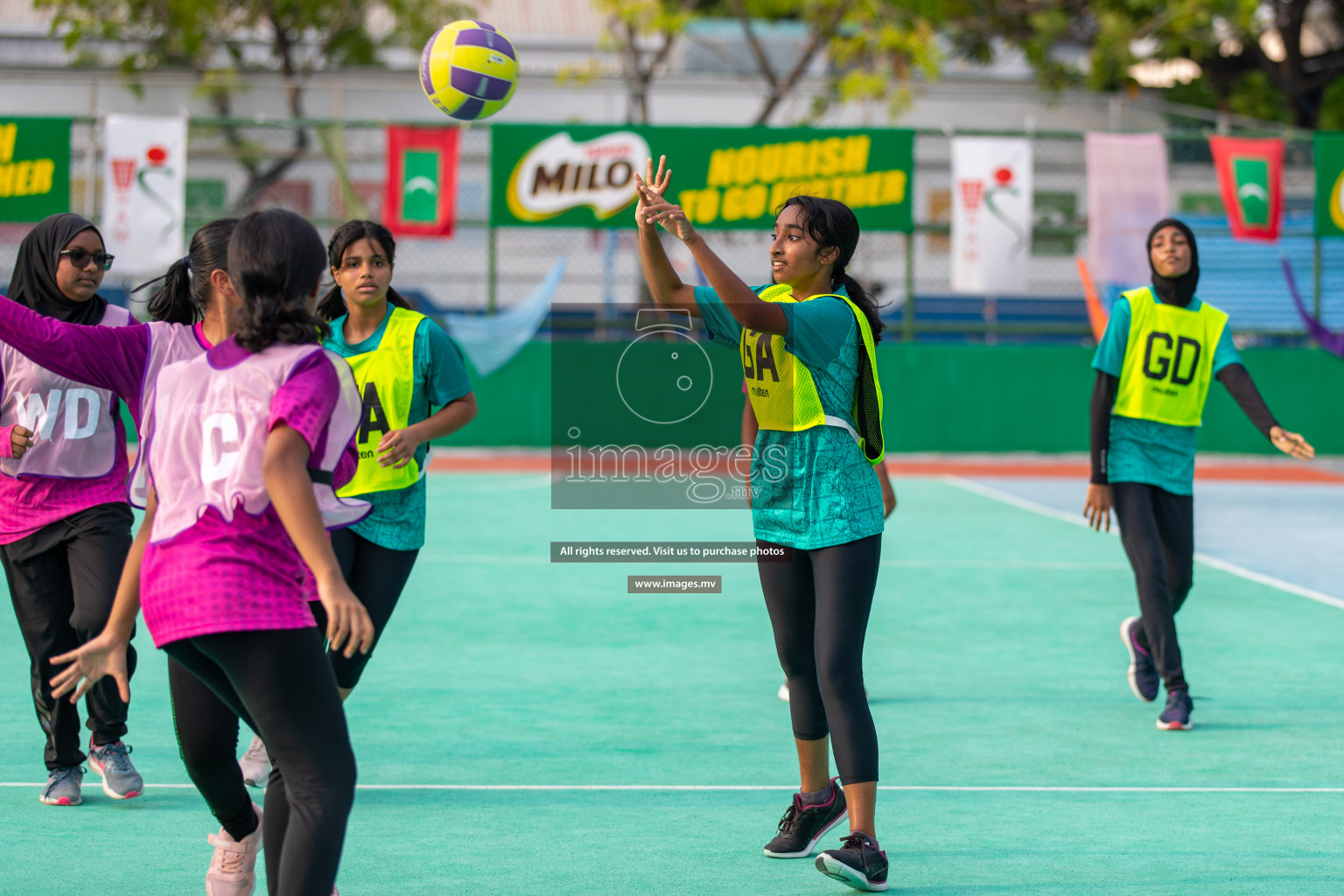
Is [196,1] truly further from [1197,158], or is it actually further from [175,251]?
[1197,158]

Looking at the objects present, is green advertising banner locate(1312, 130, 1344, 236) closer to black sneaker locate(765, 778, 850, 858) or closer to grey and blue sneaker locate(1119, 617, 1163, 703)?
grey and blue sneaker locate(1119, 617, 1163, 703)

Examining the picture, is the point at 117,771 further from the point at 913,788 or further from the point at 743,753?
the point at 913,788

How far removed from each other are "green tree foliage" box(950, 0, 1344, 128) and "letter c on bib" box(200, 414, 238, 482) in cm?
2365

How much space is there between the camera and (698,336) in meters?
17.4

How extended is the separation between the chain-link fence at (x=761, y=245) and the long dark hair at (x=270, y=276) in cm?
1528

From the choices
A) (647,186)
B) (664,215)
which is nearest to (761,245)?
(647,186)

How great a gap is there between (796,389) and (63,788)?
293cm

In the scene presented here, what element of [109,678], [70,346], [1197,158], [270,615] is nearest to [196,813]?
[109,678]

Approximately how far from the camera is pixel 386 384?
17.7 ft

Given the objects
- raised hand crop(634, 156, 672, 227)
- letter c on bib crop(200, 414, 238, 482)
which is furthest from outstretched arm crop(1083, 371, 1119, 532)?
letter c on bib crop(200, 414, 238, 482)

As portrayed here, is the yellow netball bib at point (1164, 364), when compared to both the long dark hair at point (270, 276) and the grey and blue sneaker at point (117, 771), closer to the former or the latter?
the grey and blue sneaker at point (117, 771)

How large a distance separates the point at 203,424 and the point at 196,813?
7.62 ft

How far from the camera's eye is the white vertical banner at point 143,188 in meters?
17.9

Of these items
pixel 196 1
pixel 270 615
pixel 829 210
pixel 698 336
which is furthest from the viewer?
pixel 196 1
